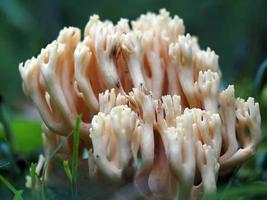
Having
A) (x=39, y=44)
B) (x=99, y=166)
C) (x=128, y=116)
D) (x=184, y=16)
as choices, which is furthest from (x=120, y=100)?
(x=184, y=16)

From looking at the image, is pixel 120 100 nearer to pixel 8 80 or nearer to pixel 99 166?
pixel 99 166

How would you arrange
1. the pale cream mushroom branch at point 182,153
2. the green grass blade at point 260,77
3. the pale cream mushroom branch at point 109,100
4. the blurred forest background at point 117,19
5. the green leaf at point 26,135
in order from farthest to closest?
the blurred forest background at point 117,19, the green leaf at point 26,135, the green grass blade at point 260,77, the pale cream mushroom branch at point 109,100, the pale cream mushroom branch at point 182,153

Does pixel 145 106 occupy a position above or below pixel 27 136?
below

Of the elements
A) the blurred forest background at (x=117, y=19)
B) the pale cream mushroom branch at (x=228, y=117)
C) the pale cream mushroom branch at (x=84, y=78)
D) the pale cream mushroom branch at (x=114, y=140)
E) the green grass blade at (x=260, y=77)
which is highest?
the blurred forest background at (x=117, y=19)

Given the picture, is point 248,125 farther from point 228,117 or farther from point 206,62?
point 206,62

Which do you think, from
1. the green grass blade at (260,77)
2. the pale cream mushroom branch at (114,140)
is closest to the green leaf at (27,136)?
the green grass blade at (260,77)

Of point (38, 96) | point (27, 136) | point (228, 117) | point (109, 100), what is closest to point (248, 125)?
point (228, 117)

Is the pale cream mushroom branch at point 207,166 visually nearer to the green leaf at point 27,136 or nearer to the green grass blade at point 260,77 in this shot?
the green grass blade at point 260,77

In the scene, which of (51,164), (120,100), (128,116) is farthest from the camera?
(51,164)
